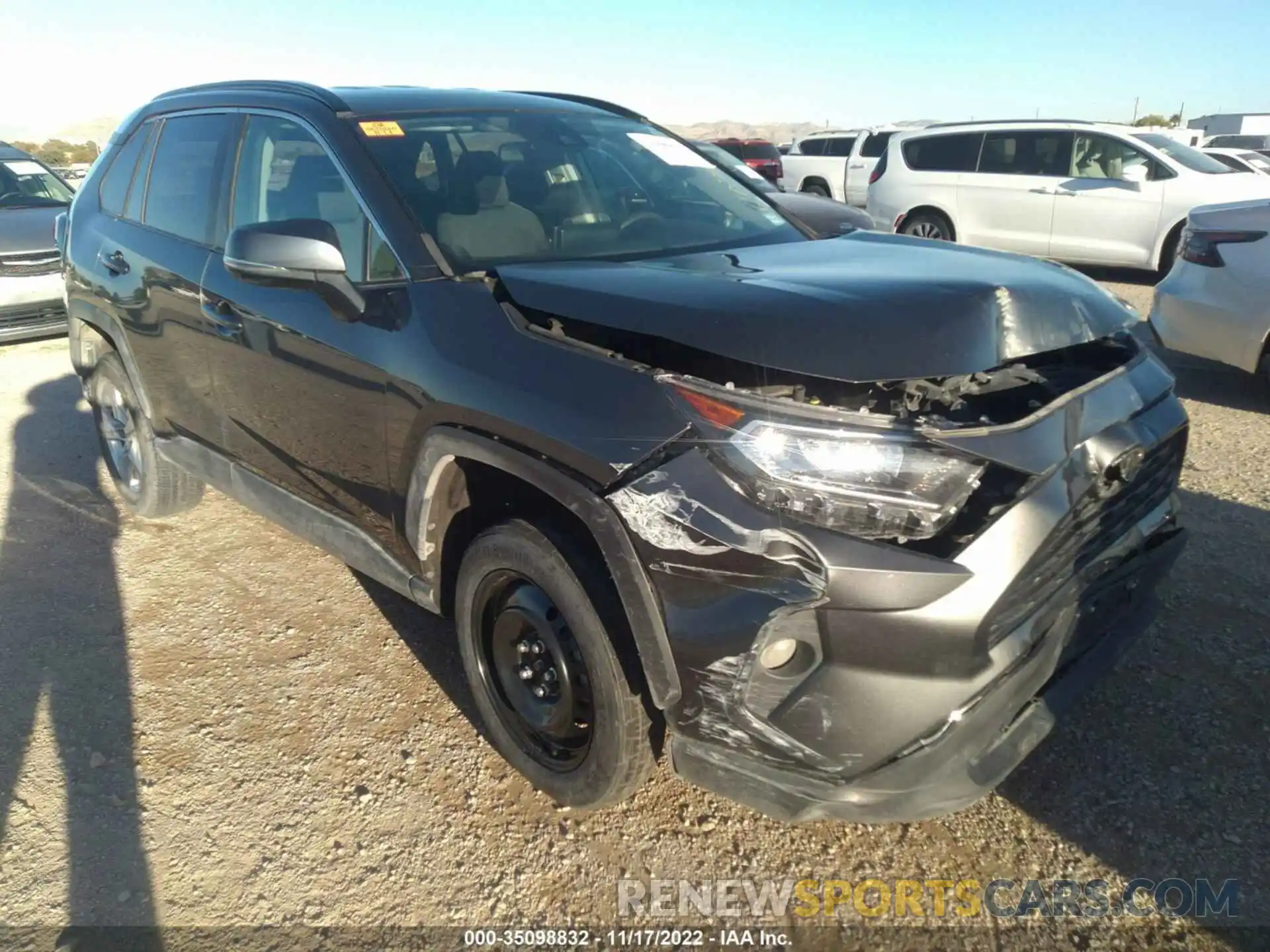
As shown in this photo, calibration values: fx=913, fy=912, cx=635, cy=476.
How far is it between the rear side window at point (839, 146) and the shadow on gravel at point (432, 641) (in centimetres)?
1644

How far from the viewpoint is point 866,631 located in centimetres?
181

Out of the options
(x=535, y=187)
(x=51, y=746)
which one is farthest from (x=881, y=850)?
(x=51, y=746)

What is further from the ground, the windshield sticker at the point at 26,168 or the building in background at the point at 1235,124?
the windshield sticker at the point at 26,168

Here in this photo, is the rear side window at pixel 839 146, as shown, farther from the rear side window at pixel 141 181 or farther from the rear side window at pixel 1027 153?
the rear side window at pixel 141 181

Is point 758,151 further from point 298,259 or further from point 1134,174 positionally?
point 298,259

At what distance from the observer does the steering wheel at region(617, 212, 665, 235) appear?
3.01 m

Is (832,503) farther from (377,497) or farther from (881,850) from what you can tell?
(377,497)

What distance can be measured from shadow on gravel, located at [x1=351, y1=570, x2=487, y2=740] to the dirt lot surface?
0.03 feet

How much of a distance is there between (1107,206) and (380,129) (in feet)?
30.5

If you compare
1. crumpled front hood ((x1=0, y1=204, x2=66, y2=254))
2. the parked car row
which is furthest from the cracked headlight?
crumpled front hood ((x1=0, y1=204, x2=66, y2=254))

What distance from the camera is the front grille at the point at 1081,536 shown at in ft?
6.22

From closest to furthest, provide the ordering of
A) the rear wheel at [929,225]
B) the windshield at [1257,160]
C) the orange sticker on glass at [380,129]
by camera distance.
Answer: the orange sticker on glass at [380,129] < the rear wheel at [929,225] < the windshield at [1257,160]

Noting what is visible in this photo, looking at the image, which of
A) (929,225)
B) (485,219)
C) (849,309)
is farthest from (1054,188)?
(849,309)

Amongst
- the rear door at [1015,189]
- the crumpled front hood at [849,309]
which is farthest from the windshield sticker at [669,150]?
the rear door at [1015,189]
